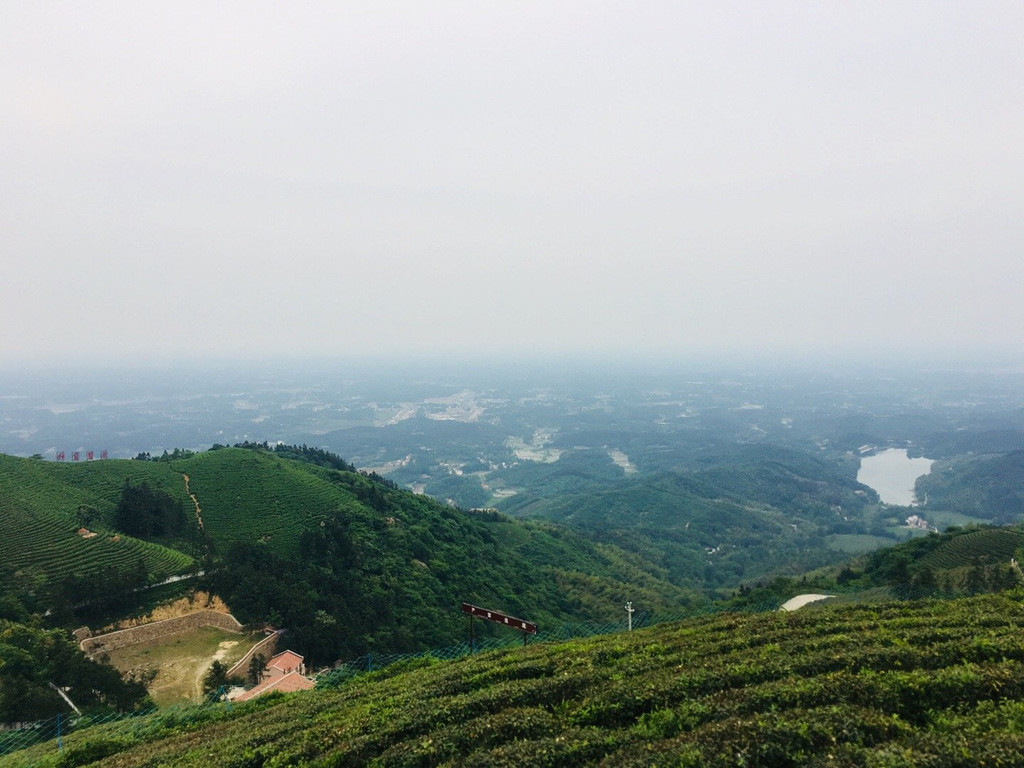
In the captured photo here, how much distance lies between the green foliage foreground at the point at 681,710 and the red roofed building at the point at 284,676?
7.99 m

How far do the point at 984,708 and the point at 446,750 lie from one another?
9.71 meters

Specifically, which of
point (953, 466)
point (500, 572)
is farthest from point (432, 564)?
point (953, 466)

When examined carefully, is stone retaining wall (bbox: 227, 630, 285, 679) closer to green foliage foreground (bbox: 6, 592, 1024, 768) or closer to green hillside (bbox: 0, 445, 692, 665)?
green hillside (bbox: 0, 445, 692, 665)

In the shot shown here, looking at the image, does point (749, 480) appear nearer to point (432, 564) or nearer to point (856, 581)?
point (856, 581)

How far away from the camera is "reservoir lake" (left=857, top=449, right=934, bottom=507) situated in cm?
14350

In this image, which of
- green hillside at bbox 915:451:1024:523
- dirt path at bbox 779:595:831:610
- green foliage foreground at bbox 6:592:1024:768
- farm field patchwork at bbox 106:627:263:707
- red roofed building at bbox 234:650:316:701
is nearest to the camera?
green foliage foreground at bbox 6:592:1024:768

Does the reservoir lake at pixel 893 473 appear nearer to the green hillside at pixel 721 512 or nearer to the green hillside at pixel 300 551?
the green hillside at pixel 721 512

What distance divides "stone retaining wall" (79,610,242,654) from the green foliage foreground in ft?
51.1

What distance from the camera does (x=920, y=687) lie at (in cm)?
902

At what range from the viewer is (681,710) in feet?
31.0

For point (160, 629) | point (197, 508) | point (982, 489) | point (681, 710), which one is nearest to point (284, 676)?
point (160, 629)

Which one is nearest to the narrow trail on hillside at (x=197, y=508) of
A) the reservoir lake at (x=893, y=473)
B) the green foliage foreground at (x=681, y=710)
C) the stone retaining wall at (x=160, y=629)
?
the stone retaining wall at (x=160, y=629)

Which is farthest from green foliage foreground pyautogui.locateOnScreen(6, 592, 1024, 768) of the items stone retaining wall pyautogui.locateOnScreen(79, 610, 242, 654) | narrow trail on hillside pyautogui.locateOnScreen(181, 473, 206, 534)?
narrow trail on hillside pyautogui.locateOnScreen(181, 473, 206, 534)

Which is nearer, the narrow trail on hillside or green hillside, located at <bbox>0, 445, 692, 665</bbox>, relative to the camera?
green hillside, located at <bbox>0, 445, 692, 665</bbox>
